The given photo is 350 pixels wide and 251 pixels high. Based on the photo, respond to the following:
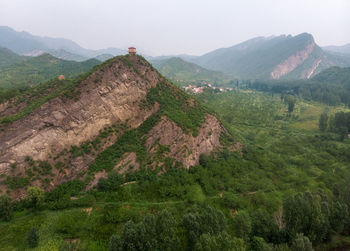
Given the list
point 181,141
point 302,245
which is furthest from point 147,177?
point 302,245

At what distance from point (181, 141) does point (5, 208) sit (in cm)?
3023

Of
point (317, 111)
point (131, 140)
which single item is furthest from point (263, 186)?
point (317, 111)

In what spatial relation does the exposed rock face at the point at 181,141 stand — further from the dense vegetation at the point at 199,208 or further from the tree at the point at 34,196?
the tree at the point at 34,196

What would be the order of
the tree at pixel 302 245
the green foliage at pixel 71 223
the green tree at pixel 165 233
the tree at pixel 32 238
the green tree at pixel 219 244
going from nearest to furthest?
1. the green tree at pixel 219 244
2. the tree at pixel 302 245
3. the green tree at pixel 165 233
4. the tree at pixel 32 238
5. the green foliage at pixel 71 223

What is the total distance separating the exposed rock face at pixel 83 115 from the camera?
95.5 ft

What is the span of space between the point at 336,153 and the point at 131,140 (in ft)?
193

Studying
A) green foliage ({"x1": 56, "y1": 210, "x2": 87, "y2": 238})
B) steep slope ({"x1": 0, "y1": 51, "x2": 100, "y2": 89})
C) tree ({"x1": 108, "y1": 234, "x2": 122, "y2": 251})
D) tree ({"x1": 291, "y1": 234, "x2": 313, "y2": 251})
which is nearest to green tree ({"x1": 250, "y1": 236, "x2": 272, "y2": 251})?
tree ({"x1": 291, "y1": 234, "x2": 313, "y2": 251})

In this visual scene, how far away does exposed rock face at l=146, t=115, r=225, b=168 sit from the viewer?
3686 cm

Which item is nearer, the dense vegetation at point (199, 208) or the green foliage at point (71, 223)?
the dense vegetation at point (199, 208)

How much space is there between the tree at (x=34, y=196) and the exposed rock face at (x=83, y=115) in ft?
21.7

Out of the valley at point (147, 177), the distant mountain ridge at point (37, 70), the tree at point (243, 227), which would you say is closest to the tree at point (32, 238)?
the valley at point (147, 177)

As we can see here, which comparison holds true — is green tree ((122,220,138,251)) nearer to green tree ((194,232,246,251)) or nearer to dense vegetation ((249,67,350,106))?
green tree ((194,232,246,251))

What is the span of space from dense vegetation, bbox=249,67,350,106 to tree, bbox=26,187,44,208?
488 feet

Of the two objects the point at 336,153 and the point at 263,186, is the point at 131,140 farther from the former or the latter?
the point at 336,153
